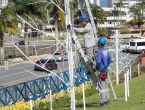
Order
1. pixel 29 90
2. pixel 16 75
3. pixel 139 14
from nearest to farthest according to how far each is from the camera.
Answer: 1. pixel 29 90
2. pixel 16 75
3. pixel 139 14

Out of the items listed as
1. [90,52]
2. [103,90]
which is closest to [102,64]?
[90,52]

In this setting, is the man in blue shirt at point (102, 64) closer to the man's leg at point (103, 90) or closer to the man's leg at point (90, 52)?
the man's leg at point (103, 90)

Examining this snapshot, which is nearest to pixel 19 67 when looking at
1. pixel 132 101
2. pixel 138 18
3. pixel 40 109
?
pixel 40 109

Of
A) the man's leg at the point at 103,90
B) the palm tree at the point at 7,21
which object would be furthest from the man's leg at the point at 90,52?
the palm tree at the point at 7,21

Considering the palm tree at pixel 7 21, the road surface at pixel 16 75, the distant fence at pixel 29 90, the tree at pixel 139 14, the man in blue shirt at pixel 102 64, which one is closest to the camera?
the man in blue shirt at pixel 102 64

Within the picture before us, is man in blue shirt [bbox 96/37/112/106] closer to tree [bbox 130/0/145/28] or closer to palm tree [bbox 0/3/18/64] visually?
palm tree [bbox 0/3/18/64]

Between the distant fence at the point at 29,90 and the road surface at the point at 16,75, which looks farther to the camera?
the road surface at the point at 16,75

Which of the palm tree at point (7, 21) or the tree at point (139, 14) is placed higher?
the palm tree at point (7, 21)

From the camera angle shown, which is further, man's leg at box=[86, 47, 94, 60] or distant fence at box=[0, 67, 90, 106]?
distant fence at box=[0, 67, 90, 106]

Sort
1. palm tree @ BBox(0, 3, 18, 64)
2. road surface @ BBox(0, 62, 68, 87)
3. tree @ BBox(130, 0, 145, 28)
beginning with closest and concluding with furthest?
road surface @ BBox(0, 62, 68, 87)
palm tree @ BBox(0, 3, 18, 64)
tree @ BBox(130, 0, 145, 28)

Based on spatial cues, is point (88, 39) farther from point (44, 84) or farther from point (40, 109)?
point (44, 84)

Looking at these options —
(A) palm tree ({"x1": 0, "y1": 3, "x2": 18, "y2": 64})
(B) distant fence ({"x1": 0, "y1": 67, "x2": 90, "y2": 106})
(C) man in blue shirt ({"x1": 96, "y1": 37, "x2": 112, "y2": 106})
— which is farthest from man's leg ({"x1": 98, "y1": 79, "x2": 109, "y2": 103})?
(A) palm tree ({"x1": 0, "y1": 3, "x2": 18, "y2": 64})

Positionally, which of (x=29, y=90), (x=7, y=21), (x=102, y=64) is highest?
(x=102, y=64)

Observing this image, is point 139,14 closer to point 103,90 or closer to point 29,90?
point 29,90
